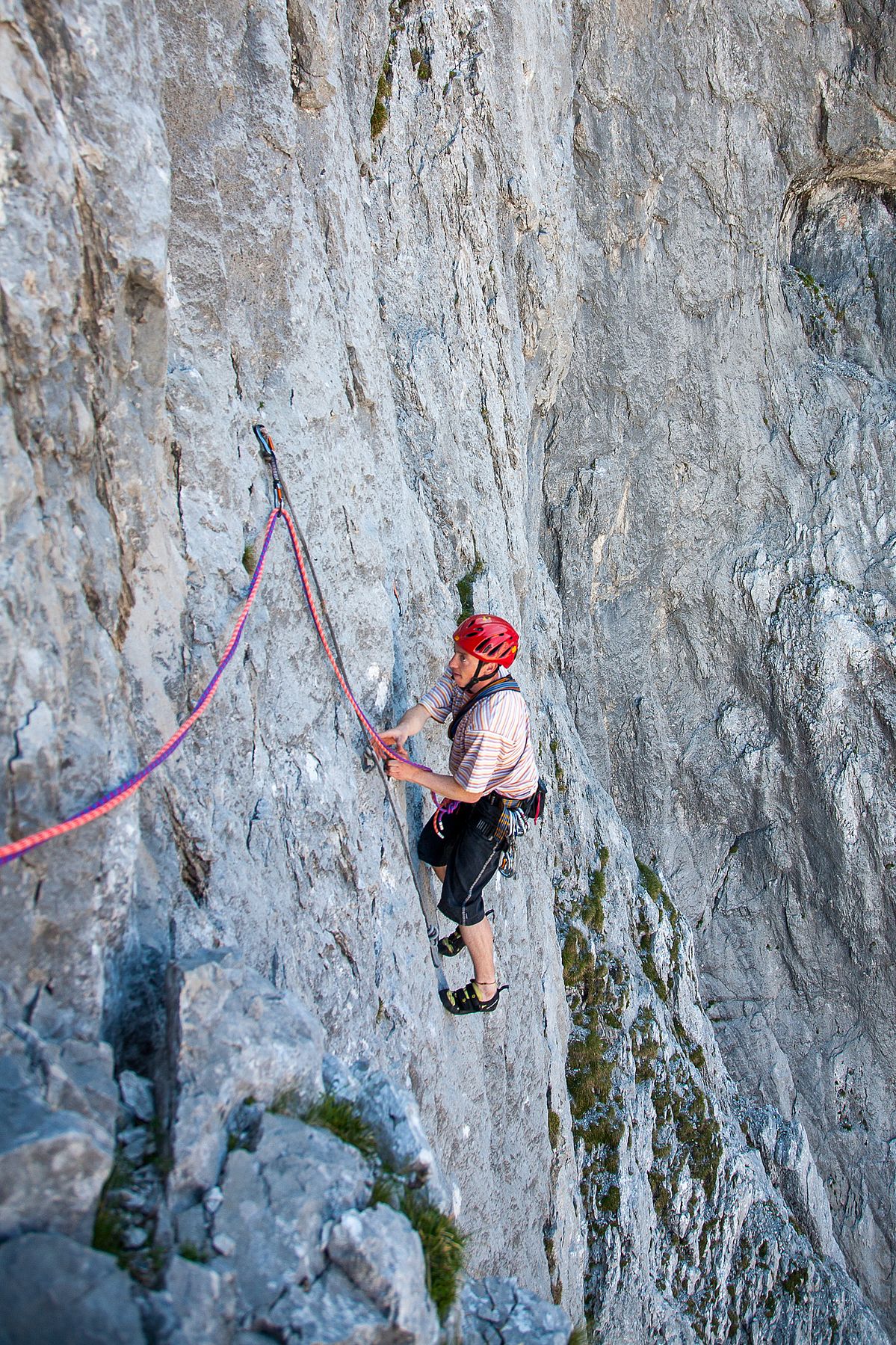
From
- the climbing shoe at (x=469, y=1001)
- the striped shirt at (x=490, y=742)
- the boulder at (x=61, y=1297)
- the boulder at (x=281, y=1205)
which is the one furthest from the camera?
the climbing shoe at (x=469, y=1001)

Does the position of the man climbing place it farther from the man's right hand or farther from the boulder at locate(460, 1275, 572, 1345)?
the boulder at locate(460, 1275, 572, 1345)

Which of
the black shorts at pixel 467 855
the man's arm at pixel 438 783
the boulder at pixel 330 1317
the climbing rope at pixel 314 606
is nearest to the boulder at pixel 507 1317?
the boulder at pixel 330 1317

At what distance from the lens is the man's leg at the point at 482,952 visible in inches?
303

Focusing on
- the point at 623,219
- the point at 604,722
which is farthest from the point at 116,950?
the point at 623,219

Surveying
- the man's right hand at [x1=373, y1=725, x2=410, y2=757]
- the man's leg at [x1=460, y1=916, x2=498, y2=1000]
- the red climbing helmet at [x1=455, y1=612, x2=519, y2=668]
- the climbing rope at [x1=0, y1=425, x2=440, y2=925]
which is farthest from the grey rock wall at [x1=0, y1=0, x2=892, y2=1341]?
the red climbing helmet at [x1=455, y1=612, x2=519, y2=668]

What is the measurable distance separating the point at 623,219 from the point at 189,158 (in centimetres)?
1457

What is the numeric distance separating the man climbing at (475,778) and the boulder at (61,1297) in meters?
4.17

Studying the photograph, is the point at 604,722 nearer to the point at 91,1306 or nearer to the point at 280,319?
the point at 280,319

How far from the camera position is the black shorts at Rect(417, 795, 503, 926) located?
7293mm

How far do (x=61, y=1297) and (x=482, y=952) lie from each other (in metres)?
5.30

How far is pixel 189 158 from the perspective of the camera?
664 centimetres

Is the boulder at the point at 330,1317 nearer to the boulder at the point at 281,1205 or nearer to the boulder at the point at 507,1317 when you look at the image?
the boulder at the point at 281,1205

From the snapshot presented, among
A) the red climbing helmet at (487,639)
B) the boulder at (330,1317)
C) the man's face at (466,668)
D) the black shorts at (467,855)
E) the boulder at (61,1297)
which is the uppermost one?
the red climbing helmet at (487,639)

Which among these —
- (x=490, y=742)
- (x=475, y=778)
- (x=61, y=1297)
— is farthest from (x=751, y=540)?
(x=61, y=1297)
